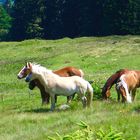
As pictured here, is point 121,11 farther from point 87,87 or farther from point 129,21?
point 87,87

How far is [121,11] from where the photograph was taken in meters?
96.1

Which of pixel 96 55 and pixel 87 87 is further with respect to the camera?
pixel 96 55

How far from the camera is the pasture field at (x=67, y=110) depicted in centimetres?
1348

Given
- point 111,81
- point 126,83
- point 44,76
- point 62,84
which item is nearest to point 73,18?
point 111,81

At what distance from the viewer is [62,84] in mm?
19016

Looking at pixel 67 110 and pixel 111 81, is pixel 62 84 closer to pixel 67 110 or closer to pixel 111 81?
pixel 67 110

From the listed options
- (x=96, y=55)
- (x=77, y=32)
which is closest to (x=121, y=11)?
(x=77, y=32)

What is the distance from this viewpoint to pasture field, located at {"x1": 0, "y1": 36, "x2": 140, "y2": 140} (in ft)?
44.2

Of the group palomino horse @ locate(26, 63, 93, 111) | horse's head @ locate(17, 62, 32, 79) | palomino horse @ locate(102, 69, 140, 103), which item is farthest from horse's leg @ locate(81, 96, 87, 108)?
horse's head @ locate(17, 62, 32, 79)

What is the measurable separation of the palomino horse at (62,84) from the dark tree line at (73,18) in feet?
238

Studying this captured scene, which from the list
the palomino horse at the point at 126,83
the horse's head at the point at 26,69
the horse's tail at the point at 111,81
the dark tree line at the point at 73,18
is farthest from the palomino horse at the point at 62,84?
the dark tree line at the point at 73,18

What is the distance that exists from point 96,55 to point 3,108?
2511cm

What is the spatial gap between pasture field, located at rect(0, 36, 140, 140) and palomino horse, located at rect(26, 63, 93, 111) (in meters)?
0.47

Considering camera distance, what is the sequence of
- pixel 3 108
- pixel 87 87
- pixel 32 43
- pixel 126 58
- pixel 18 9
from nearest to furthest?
pixel 87 87 → pixel 3 108 → pixel 126 58 → pixel 32 43 → pixel 18 9
